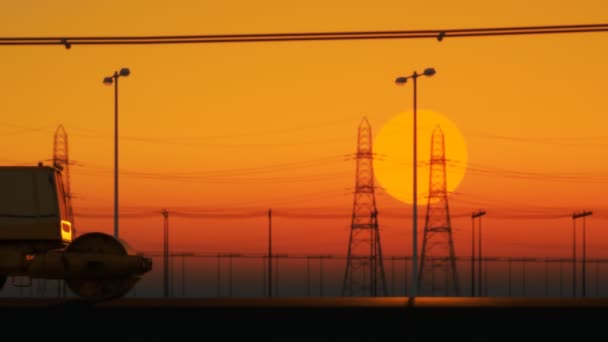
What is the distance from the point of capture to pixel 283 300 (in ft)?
118

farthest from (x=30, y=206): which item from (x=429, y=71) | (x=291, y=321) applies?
(x=429, y=71)

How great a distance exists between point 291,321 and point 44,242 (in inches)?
400

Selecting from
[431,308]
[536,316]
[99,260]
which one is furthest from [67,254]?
[536,316]

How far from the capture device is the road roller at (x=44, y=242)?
1299 inches

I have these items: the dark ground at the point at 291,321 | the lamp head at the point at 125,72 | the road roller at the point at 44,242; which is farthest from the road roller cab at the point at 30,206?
the lamp head at the point at 125,72

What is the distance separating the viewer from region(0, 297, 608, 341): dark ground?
2461 cm

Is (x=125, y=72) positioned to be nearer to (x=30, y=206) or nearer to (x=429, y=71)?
(x=429, y=71)

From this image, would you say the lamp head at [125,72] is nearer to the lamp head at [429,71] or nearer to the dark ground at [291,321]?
the lamp head at [429,71]

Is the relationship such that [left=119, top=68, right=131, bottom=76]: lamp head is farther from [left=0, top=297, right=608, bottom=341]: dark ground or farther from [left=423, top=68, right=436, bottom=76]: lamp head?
[left=0, top=297, right=608, bottom=341]: dark ground

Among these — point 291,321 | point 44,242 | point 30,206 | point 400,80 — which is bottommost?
point 291,321

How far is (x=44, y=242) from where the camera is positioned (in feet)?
110

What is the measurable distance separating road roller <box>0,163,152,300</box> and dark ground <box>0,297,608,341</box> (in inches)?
40.2

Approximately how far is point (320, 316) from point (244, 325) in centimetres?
294

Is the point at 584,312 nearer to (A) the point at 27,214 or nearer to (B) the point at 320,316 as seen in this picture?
(B) the point at 320,316
